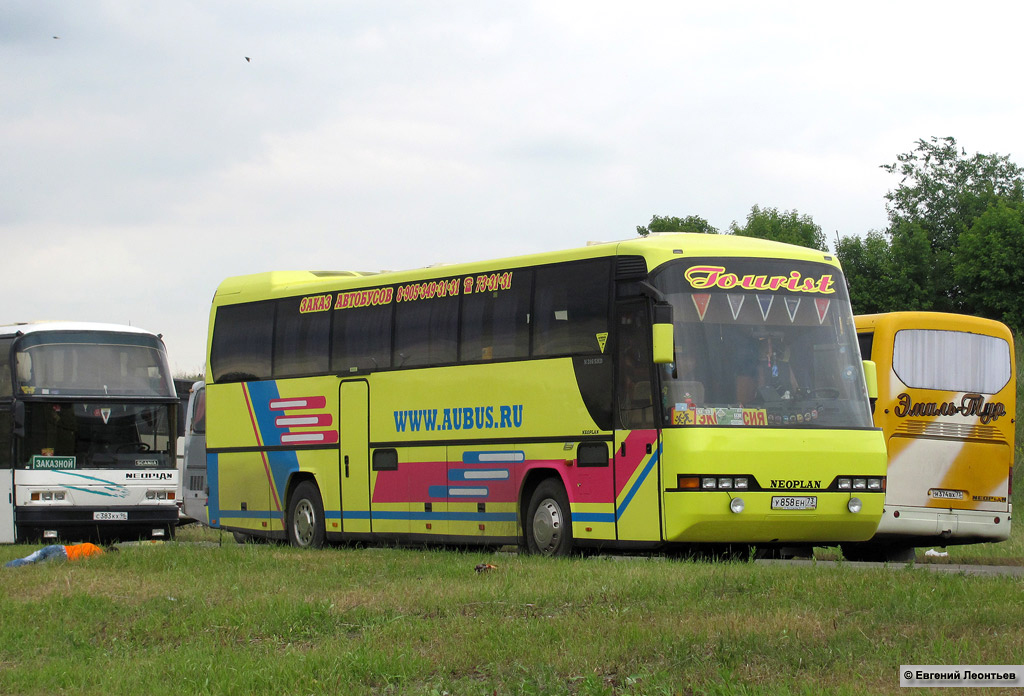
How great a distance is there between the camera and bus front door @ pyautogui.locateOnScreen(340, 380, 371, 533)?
19.7m

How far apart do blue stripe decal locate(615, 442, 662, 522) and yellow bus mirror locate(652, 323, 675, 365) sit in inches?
37.6

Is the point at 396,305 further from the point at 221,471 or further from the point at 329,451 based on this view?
the point at 221,471

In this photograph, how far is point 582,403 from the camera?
16250 mm

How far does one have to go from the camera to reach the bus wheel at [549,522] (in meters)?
16.6

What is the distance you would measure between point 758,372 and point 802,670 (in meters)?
6.76

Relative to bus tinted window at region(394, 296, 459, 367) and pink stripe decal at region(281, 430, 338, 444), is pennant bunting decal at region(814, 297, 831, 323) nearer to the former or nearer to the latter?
bus tinted window at region(394, 296, 459, 367)

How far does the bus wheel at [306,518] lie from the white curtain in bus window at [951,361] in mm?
8130

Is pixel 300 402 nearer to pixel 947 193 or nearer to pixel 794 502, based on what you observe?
pixel 794 502

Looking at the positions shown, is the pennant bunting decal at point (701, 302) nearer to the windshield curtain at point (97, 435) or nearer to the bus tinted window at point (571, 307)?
the bus tinted window at point (571, 307)

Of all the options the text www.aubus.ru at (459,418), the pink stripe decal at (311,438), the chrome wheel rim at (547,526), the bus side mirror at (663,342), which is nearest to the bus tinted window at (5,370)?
the pink stripe decal at (311,438)

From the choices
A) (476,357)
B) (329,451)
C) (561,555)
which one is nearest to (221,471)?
(329,451)

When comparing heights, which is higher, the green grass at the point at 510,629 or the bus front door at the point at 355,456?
the bus front door at the point at 355,456

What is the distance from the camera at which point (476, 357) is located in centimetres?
1789

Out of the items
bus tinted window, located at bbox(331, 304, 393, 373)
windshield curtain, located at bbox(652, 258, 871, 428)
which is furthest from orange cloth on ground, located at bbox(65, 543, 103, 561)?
windshield curtain, located at bbox(652, 258, 871, 428)
